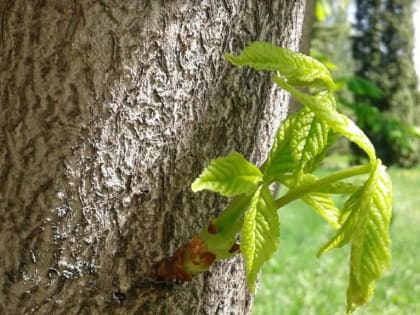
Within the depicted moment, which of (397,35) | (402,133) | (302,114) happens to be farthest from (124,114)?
(397,35)

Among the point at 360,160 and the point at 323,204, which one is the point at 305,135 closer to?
the point at 323,204

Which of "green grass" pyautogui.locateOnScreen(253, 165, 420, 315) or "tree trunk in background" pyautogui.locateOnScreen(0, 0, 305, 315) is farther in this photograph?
"green grass" pyautogui.locateOnScreen(253, 165, 420, 315)

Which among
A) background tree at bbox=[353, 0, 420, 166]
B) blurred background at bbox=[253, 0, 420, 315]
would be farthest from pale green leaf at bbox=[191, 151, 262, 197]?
background tree at bbox=[353, 0, 420, 166]

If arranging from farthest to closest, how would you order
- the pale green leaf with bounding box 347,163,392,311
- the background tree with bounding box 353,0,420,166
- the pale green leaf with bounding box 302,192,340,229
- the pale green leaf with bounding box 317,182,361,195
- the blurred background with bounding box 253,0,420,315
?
the background tree with bounding box 353,0,420,166 < the blurred background with bounding box 253,0,420,315 < the pale green leaf with bounding box 302,192,340,229 < the pale green leaf with bounding box 317,182,361,195 < the pale green leaf with bounding box 347,163,392,311

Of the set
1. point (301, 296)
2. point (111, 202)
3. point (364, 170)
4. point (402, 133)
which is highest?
point (364, 170)

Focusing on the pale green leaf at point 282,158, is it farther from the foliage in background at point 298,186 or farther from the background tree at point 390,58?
the background tree at point 390,58

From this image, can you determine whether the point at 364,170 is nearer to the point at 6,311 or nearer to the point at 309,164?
the point at 309,164

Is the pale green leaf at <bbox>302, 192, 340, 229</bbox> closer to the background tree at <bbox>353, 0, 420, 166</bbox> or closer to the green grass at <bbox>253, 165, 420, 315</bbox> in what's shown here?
the green grass at <bbox>253, 165, 420, 315</bbox>

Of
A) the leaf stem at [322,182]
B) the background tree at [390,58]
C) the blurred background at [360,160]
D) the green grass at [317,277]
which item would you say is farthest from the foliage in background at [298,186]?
the background tree at [390,58]
